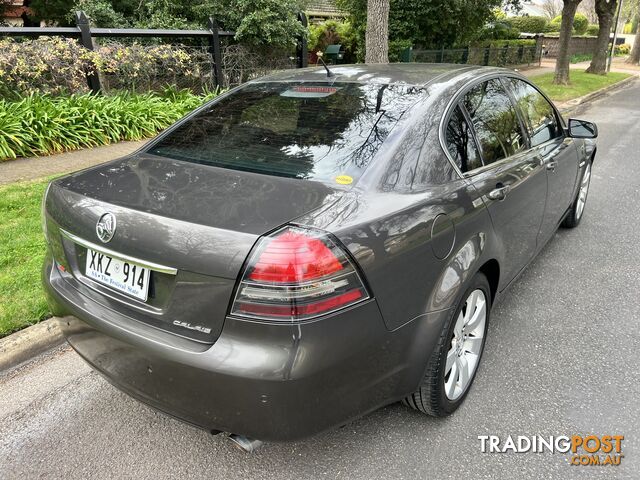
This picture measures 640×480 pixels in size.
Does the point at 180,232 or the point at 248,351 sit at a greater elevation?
the point at 180,232

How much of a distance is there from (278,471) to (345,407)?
57 cm

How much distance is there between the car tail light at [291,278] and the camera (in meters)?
1.76

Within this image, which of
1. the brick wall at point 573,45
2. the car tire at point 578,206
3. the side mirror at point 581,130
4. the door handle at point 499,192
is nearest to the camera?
the door handle at point 499,192

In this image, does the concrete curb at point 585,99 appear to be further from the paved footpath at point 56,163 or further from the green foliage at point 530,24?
the green foliage at point 530,24

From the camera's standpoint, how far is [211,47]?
10930 millimetres

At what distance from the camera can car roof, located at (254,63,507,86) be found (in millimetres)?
2838

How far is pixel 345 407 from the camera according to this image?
1.95 meters

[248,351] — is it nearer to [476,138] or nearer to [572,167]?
[476,138]

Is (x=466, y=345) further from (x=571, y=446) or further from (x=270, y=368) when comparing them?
(x=270, y=368)

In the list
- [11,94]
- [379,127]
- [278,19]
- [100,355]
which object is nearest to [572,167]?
[379,127]

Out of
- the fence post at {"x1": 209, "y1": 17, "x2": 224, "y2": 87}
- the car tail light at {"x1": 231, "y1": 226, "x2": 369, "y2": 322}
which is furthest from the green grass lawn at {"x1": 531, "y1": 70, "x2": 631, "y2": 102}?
the car tail light at {"x1": 231, "y1": 226, "x2": 369, "y2": 322}

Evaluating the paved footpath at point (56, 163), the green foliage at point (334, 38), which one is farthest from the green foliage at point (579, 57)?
the paved footpath at point (56, 163)

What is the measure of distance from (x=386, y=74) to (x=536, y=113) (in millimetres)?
1427

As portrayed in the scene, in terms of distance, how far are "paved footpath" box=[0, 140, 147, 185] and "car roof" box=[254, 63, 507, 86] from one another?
4077 mm
